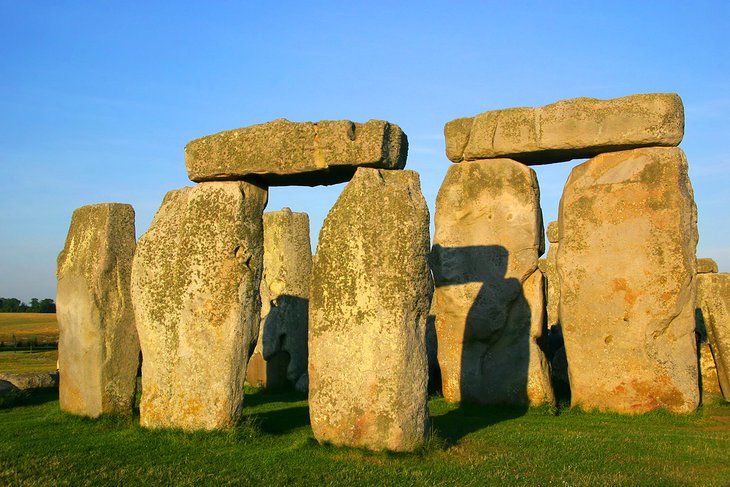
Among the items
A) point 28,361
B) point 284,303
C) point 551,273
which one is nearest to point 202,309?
point 284,303

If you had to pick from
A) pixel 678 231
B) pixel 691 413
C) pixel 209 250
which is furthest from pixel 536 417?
pixel 209 250

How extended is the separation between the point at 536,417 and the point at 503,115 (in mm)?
4871

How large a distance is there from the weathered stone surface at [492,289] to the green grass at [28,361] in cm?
938

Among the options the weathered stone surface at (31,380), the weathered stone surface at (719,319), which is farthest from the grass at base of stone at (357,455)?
the weathered stone surface at (31,380)

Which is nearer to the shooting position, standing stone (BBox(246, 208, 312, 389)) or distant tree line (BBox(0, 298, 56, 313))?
standing stone (BBox(246, 208, 312, 389))

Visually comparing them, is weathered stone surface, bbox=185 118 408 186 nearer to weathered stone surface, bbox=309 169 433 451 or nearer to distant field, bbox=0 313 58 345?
weathered stone surface, bbox=309 169 433 451

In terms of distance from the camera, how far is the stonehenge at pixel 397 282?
7.62 m

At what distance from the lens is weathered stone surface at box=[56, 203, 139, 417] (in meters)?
9.68

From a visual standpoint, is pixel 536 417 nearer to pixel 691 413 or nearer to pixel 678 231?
pixel 691 413

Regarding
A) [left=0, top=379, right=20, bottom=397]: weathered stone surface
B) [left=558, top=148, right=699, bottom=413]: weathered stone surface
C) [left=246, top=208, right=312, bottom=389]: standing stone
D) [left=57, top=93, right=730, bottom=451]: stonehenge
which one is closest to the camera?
[left=57, top=93, right=730, bottom=451]: stonehenge

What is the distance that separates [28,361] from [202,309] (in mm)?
14354

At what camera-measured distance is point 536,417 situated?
36.6ft

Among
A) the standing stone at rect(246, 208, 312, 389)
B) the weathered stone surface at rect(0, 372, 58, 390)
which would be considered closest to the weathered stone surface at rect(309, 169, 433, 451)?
the standing stone at rect(246, 208, 312, 389)

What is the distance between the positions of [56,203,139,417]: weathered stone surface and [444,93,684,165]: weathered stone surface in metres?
5.91
